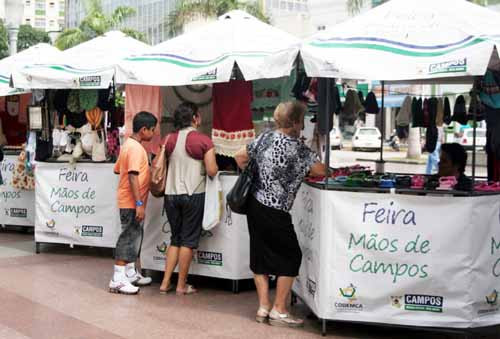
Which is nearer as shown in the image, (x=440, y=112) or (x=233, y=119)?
(x=233, y=119)

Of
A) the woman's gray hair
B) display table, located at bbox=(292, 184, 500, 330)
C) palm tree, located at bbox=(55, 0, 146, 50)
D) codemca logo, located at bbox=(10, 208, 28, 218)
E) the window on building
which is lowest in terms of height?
codemca logo, located at bbox=(10, 208, 28, 218)

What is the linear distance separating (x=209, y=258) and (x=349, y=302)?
6.85ft

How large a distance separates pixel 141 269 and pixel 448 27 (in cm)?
432

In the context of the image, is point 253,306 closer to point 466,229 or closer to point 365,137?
point 466,229

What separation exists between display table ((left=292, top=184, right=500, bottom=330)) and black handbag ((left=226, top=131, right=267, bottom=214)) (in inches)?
23.1

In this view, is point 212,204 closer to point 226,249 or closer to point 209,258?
point 226,249

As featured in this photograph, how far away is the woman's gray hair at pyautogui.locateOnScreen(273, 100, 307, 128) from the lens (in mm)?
6039

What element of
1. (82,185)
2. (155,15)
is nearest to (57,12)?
(155,15)

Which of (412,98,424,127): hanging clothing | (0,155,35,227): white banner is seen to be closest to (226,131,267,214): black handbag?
(412,98,424,127): hanging clothing

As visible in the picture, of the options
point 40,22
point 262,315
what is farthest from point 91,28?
point 40,22

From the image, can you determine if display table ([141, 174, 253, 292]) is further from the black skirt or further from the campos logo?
the campos logo

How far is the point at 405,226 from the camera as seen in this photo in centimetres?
570

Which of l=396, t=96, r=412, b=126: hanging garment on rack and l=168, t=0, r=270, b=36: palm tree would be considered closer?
l=396, t=96, r=412, b=126: hanging garment on rack

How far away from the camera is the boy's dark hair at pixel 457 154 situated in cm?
710
